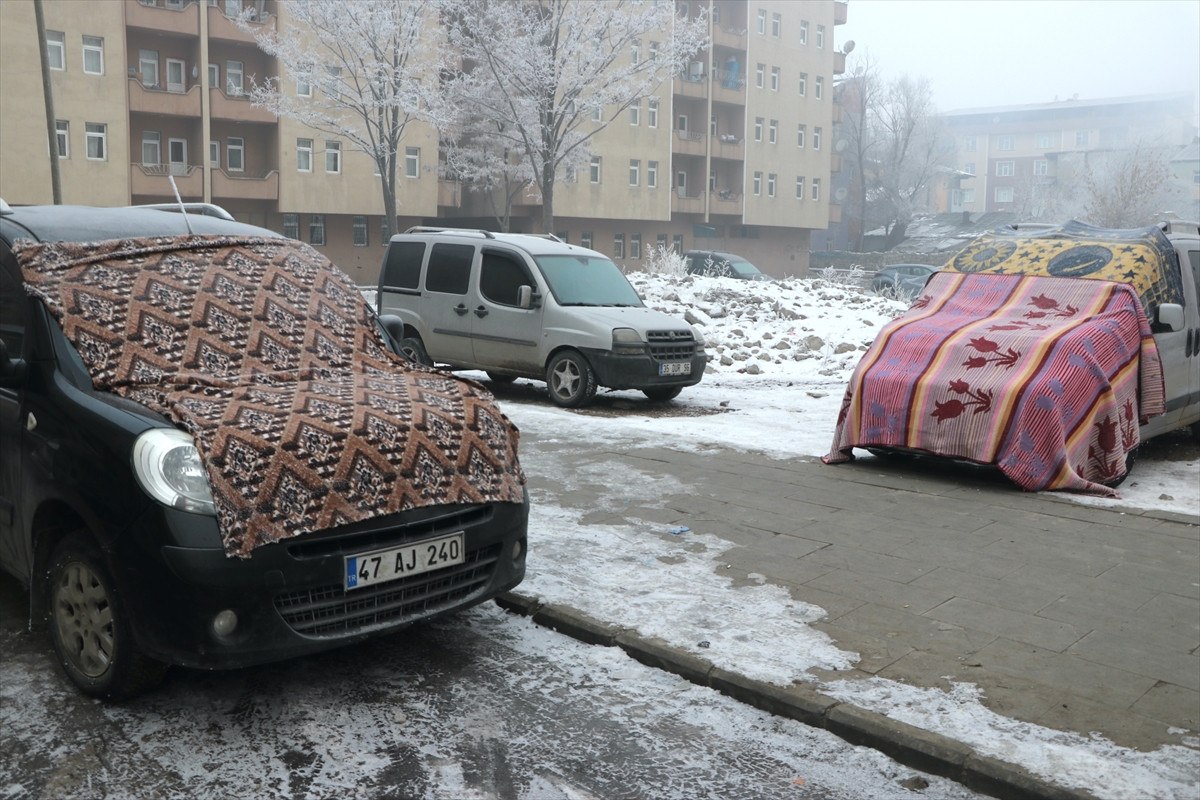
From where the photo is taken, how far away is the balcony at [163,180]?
41.2 m

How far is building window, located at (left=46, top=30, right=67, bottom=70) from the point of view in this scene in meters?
39.1

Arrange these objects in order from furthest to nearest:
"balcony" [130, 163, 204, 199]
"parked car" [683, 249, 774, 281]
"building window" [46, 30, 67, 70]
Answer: "balcony" [130, 163, 204, 199], "building window" [46, 30, 67, 70], "parked car" [683, 249, 774, 281]

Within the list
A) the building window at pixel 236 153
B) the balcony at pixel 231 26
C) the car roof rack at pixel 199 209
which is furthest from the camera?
the building window at pixel 236 153

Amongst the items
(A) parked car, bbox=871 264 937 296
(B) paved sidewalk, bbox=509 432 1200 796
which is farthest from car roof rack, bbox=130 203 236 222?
(A) parked car, bbox=871 264 937 296

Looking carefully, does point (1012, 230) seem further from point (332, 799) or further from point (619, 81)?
point (619, 81)

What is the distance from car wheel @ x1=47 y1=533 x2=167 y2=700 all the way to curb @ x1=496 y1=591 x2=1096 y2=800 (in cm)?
194

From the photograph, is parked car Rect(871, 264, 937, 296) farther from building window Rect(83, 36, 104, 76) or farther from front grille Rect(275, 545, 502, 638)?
front grille Rect(275, 545, 502, 638)

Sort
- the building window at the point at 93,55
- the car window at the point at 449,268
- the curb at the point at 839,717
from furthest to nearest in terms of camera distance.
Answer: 1. the building window at the point at 93,55
2. the car window at the point at 449,268
3. the curb at the point at 839,717

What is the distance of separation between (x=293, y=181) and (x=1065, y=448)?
136 feet

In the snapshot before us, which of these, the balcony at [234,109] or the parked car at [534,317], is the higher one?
the balcony at [234,109]

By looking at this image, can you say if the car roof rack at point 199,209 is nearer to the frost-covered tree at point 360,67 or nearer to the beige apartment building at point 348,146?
the frost-covered tree at point 360,67

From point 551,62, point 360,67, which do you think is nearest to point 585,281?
point 551,62

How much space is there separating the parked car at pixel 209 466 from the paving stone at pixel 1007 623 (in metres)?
A: 2.18

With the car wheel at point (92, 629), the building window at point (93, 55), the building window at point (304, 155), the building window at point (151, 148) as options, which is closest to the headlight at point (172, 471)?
the car wheel at point (92, 629)
